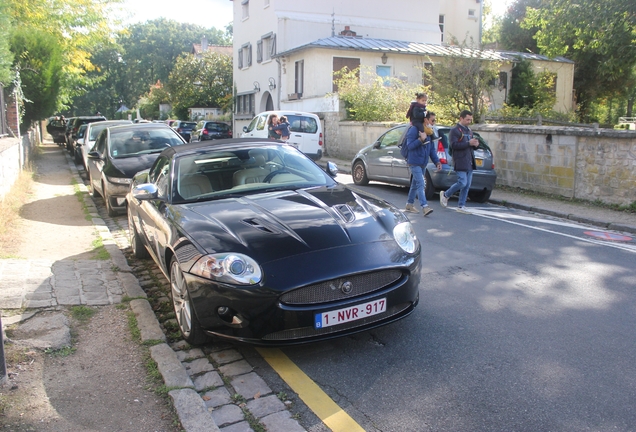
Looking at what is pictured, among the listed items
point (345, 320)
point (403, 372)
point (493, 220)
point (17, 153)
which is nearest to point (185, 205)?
point (345, 320)

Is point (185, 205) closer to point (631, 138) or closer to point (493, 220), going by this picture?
point (493, 220)

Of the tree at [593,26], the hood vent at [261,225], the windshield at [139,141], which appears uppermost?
the tree at [593,26]

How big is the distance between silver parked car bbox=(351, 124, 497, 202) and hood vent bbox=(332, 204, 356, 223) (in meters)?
6.08

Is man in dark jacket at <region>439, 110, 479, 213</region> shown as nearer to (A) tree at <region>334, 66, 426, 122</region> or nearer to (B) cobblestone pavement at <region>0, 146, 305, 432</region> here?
(B) cobblestone pavement at <region>0, 146, 305, 432</region>

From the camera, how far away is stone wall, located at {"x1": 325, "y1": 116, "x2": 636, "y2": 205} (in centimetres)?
1105

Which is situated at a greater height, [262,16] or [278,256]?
[262,16]

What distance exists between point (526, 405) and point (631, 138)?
8960mm

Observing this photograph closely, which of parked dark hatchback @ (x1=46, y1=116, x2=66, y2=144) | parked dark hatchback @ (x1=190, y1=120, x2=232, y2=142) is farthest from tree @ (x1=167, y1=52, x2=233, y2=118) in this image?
parked dark hatchback @ (x1=190, y1=120, x2=232, y2=142)

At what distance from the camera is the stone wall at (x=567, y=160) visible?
11.1 m

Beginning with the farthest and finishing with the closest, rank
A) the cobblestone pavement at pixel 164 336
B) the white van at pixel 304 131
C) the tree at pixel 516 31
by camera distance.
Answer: the tree at pixel 516 31 → the white van at pixel 304 131 → the cobblestone pavement at pixel 164 336

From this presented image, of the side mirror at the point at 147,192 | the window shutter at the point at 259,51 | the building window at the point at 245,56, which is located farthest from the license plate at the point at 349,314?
the building window at the point at 245,56

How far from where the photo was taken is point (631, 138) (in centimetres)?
1084

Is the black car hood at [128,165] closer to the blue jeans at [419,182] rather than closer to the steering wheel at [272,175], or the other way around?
the blue jeans at [419,182]

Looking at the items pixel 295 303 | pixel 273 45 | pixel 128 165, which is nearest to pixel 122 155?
pixel 128 165
